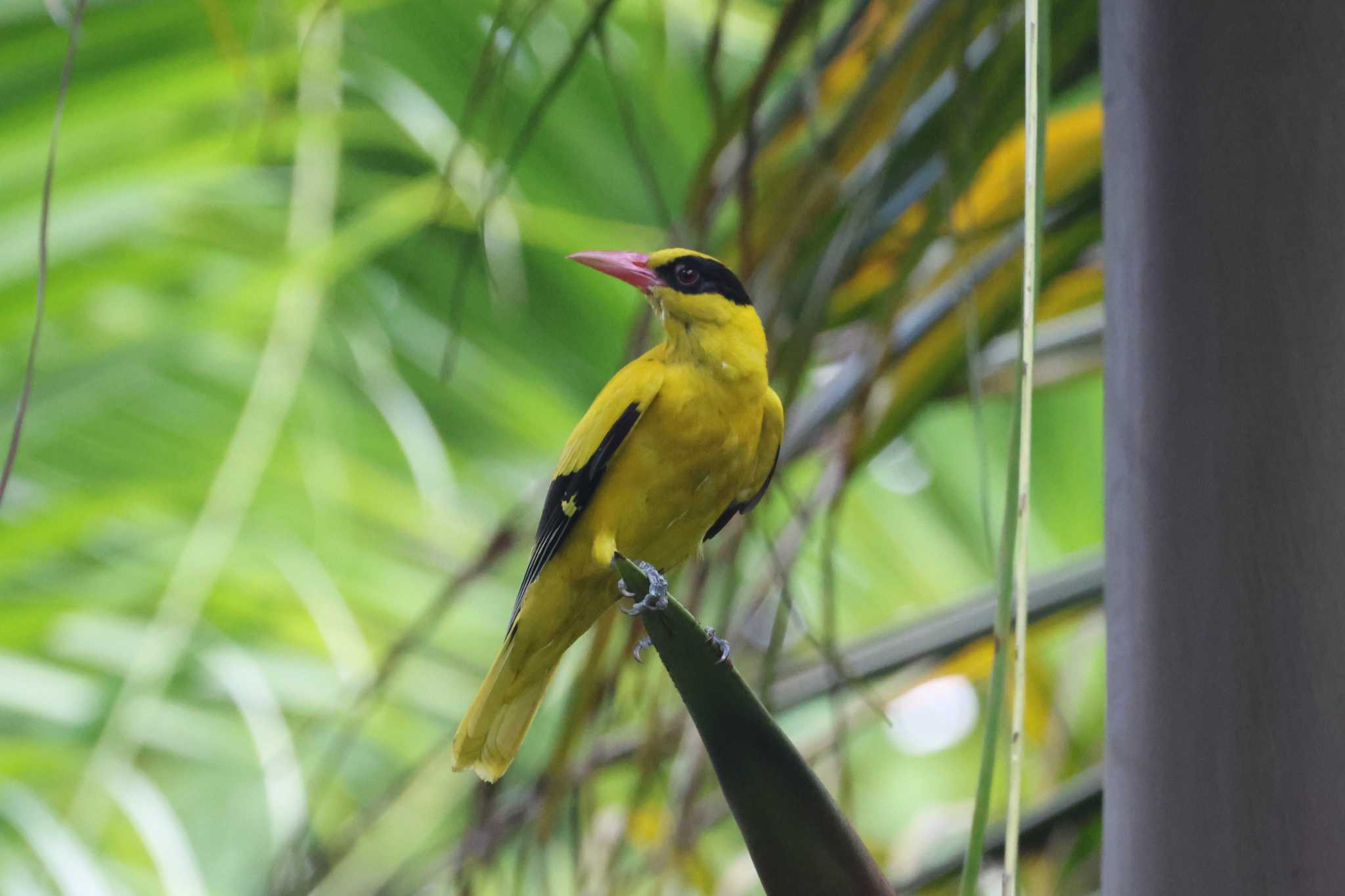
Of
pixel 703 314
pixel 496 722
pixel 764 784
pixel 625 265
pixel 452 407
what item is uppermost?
pixel 452 407

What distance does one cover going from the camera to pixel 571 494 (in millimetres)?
743

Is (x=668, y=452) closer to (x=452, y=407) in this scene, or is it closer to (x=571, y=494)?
(x=571, y=494)

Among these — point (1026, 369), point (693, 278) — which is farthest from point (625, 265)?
point (1026, 369)

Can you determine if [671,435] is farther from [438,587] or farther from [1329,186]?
[438,587]

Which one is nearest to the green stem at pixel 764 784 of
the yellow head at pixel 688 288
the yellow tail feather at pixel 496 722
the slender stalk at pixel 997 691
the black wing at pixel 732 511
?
the slender stalk at pixel 997 691

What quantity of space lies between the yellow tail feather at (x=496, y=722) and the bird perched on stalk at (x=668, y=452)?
0.27ft

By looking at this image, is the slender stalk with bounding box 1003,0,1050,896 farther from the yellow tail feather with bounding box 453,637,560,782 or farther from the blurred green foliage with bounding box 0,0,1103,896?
the yellow tail feather with bounding box 453,637,560,782

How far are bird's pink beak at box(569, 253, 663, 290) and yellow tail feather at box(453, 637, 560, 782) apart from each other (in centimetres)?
16

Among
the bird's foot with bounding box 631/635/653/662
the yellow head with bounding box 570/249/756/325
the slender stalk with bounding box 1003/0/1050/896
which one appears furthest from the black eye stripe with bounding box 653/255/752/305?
the slender stalk with bounding box 1003/0/1050/896

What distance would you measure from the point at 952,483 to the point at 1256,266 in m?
1.55

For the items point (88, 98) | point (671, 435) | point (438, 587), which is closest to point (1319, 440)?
point (671, 435)

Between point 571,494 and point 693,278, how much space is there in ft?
0.43

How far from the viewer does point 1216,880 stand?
1.08 ft

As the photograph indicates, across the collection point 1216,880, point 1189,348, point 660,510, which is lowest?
point 1216,880
